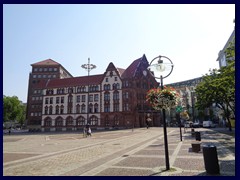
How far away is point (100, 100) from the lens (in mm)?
66188

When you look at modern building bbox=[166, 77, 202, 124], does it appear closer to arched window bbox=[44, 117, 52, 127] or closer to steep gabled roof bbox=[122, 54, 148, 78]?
steep gabled roof bbox=[122, 54, 148, 78]

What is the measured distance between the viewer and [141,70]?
6725 centimetres

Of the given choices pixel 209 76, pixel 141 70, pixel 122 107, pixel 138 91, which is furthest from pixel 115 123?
pixel 209 76

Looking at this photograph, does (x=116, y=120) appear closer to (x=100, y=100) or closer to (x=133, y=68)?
(x=100, y=100)

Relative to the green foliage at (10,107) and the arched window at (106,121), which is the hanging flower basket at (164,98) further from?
the green foliage at (10,107)

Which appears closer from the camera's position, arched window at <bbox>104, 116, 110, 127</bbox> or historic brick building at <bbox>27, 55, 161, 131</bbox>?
historic brick building at <bbox>27, 55, 161, 131</bbox>

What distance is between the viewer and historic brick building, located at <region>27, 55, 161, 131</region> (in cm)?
6238

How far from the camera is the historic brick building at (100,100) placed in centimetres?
6238

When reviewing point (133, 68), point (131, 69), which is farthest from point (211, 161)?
point (131, 69)

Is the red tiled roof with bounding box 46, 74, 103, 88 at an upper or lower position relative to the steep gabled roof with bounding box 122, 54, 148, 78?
lower

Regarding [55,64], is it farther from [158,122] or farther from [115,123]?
[158,122]

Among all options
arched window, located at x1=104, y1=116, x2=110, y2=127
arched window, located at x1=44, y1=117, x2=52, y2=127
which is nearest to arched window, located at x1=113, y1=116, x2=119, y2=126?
arched window, located at x1=104, y1=116, x2=110, y2=127

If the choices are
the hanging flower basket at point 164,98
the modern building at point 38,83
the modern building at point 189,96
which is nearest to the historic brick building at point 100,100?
the modern building at point 38,83
